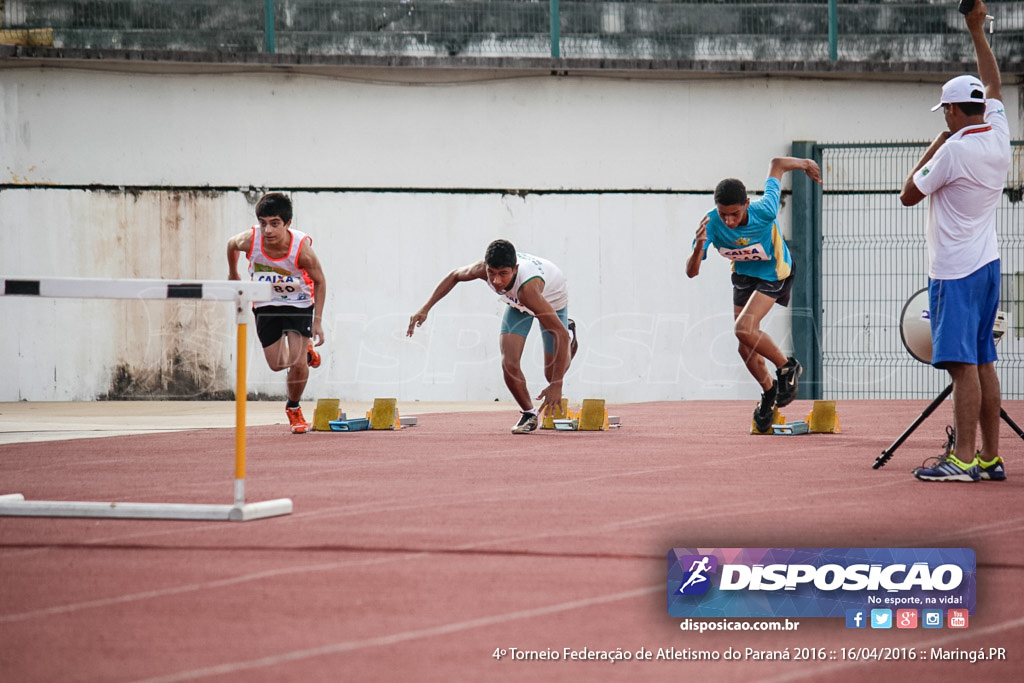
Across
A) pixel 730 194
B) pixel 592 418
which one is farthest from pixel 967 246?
pixel 592 418

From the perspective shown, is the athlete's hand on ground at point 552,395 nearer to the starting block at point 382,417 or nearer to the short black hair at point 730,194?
the starting block at point 382,417

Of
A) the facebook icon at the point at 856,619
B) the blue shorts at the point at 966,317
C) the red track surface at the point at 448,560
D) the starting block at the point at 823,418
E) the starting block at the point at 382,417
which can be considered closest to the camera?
the red track surface at the point at 448,560

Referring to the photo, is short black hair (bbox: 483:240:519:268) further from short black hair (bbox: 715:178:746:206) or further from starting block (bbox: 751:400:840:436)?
starting block (bbox: 751:400:840:436)

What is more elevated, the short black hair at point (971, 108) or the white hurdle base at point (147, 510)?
the short black hair at point (971, 108)

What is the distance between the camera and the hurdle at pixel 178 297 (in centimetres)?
536

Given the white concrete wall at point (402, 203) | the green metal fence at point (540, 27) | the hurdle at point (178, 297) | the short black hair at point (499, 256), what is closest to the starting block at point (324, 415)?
the short black hair at point (499, 256)

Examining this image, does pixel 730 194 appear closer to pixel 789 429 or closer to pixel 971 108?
pixel 789 429

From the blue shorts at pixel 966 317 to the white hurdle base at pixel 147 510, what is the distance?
3.51 meters

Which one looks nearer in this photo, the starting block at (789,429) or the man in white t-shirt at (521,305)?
the man in white t-shirt at (521,305)

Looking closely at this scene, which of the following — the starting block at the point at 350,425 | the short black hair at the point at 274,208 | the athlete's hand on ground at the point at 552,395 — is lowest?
the starting block at the point at 350,425

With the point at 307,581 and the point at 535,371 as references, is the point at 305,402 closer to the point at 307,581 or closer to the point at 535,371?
the point at 535,371

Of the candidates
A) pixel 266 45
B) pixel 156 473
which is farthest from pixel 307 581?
pixel 266 45

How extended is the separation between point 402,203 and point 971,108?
12021 millimetres

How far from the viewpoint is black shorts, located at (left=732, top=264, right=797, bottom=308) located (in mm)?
10891
